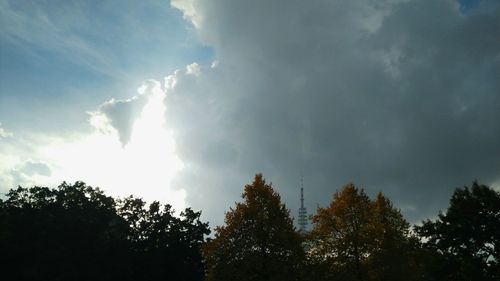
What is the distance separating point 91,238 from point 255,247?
30.4 m

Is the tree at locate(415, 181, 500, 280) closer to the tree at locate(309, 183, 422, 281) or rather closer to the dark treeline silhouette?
the dark treeline silhouette

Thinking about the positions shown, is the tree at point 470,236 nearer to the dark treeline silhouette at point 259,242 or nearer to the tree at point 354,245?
the dark treeline silhouette at point 259,242

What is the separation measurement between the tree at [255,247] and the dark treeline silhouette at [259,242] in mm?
74

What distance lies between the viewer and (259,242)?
1235 inches

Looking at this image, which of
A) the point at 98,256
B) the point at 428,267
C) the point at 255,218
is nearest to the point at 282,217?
the point at 255,218

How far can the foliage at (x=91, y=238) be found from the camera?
164ft

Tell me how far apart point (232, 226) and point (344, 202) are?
9.42 metres

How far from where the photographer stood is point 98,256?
174 ft

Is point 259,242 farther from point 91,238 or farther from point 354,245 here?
point 91,238

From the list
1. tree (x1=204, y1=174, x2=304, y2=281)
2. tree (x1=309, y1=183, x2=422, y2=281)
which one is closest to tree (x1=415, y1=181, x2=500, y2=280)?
tree (x1=309, y1=183, x2=422, y2=281)

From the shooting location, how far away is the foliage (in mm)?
49906

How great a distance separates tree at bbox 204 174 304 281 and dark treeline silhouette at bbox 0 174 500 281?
0.07 meters

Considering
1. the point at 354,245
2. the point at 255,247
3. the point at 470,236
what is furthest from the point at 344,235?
the point at 470,236

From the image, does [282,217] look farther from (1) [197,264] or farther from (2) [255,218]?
(1) [197,264]
